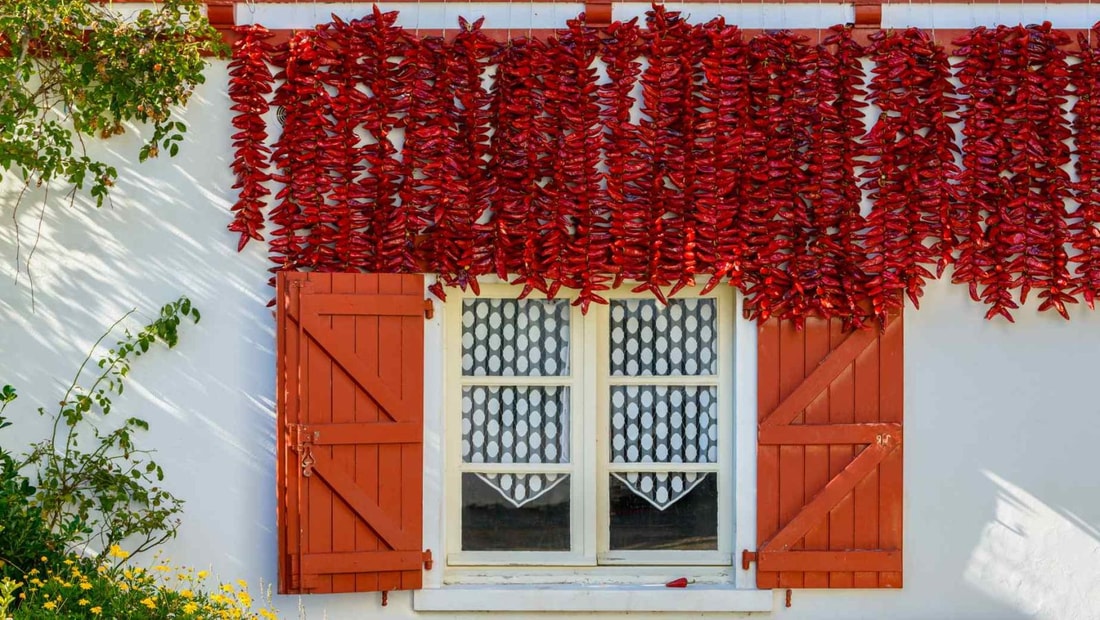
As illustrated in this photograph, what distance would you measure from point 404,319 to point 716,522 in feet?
5.52

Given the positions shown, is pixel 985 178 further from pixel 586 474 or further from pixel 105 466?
pixel 105 466

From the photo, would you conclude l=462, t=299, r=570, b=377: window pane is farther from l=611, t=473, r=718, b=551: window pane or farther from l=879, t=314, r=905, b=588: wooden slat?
l=879, t=314, r=905, b=588: wooden slat

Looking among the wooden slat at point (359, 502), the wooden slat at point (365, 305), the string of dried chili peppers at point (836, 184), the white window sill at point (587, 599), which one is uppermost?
the string of dried chili peppers at point (836, 184)

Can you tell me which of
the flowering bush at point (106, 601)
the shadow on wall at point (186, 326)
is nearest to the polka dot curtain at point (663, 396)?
the shadow on wall at point (186, 326)

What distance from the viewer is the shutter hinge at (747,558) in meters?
5.07

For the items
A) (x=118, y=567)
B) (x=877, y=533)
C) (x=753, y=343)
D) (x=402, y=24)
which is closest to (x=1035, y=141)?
(x=753, y=343)

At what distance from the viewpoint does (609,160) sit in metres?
5.04

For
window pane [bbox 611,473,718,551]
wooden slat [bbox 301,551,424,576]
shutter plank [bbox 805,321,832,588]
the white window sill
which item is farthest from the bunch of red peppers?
the white window sill

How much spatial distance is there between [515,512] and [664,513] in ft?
2.22

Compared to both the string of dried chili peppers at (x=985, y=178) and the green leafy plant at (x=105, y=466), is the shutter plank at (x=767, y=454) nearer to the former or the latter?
the string of dried chili peppers at (x=985, y=178)

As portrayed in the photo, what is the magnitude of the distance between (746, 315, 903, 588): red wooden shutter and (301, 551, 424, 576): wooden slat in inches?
60.3

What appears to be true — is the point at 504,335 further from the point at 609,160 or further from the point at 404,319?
the point at 609,160

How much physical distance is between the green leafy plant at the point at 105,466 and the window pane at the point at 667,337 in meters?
1.90

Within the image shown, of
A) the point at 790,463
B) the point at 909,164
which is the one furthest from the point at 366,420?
the point at 909,164
